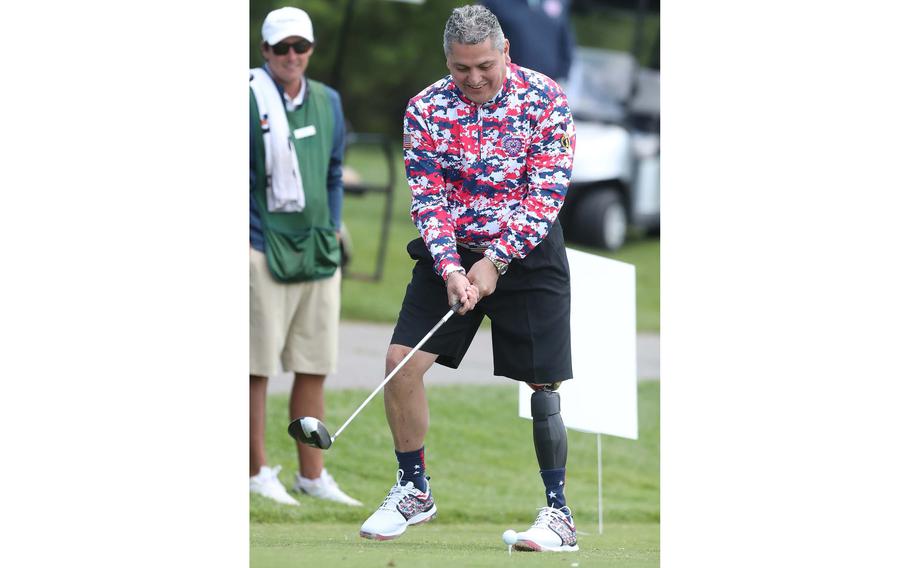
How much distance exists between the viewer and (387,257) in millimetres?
9430

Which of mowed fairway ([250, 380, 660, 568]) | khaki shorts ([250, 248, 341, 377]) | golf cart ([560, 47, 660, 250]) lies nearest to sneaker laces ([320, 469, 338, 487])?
mowed fairway ([250, 380, 660, 568])

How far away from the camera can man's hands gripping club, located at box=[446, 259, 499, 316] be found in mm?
4117

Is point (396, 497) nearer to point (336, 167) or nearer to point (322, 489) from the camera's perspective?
point (322, 489)

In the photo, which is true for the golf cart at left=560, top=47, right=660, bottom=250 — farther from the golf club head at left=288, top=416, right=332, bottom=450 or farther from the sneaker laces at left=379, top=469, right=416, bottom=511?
the golf club head at left=288, top=416, right=332, bottom=450

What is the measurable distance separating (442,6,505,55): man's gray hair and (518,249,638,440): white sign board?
4.13 ft

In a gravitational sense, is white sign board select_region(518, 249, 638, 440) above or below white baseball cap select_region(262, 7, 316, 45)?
below

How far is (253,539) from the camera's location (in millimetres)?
4543

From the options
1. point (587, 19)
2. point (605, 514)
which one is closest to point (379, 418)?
point (605, 514)

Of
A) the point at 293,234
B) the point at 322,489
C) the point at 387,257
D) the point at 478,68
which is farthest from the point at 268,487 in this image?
the point at 387,257

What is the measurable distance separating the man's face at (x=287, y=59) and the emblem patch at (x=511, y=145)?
3.77ft

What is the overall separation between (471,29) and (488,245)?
2.16ft

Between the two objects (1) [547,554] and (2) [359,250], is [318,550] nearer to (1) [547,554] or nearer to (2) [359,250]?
(1) [547,554]

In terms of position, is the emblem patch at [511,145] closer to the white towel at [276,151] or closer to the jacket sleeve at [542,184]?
the jacket sleeve at [542,184]

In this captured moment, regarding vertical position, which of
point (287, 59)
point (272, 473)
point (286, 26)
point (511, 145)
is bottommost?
point (272, 473)
